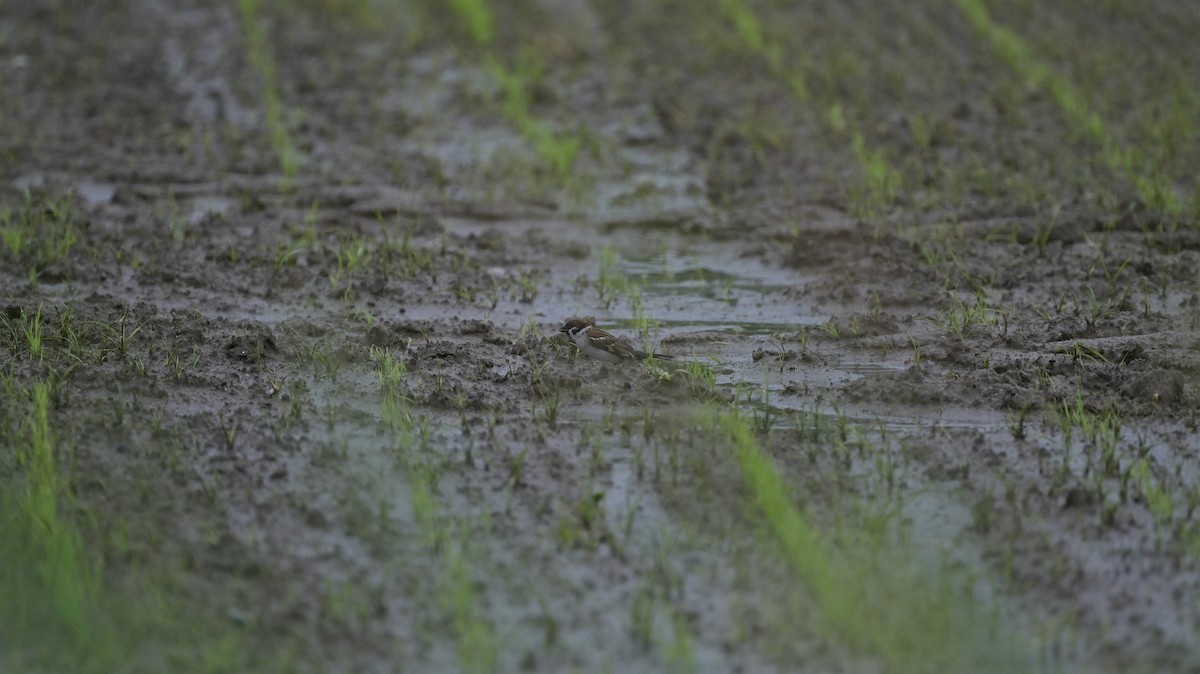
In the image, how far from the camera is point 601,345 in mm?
5246

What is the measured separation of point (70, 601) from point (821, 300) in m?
3.47

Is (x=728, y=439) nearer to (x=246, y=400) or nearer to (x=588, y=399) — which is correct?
(x=588, y=399)

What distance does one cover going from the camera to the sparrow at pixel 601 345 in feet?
17.2

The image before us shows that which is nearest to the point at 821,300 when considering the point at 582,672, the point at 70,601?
the point at 582,672

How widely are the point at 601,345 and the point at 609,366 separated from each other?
0.33 feet

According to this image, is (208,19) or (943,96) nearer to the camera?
(943,96)

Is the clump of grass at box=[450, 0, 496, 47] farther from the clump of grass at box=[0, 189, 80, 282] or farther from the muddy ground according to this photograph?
the clump of grass at box=[0, 189, 80, 282]

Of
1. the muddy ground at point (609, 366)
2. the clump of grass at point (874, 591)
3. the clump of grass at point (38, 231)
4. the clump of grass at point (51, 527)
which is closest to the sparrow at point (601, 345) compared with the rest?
the muddy ground at point (609, 366)

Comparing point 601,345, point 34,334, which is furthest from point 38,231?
point 601,345

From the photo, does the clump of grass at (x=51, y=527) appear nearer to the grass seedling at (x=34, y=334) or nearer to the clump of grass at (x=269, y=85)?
the grass seedling at (x=34, y=334)

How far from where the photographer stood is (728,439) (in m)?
4.57

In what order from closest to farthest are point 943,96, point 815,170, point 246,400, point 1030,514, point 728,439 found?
point 1030,514 < point 728,439 < point 246,400 < point 815,170 < point 943,96

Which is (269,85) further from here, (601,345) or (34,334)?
(601,345)

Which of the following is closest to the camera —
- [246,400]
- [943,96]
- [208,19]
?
[246,400]
